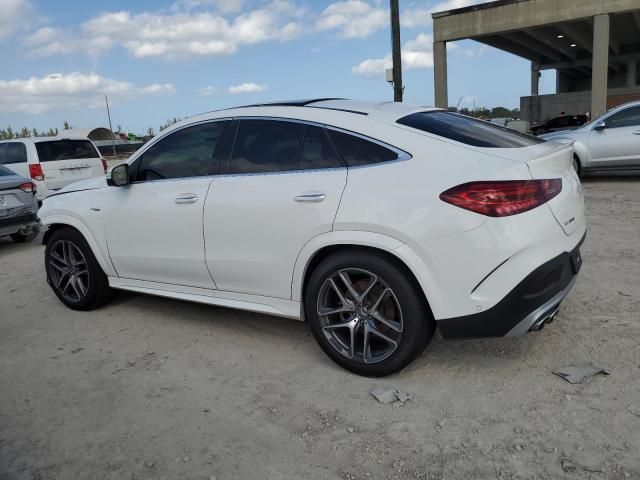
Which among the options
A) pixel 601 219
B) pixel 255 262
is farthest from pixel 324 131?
pixel 601 219

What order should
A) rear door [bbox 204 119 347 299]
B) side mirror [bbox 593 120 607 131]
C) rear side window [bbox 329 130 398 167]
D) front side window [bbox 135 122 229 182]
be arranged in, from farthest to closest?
side mirror [bbox 593 120 607 131] < front side window [bbox 135 122 229 182] < rear door [bbox 204 119 347 299] < rear side window [bbox 329 130 398 167]

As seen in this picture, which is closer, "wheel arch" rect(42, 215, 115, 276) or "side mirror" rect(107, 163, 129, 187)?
"side mirror" rect(107, 163, 129, 187)

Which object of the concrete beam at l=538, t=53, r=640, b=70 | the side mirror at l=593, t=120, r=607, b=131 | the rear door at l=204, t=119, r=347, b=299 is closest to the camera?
the rear door at l=204, t=119, r=347, b=299

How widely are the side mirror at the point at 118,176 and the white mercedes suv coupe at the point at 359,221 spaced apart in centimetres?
1

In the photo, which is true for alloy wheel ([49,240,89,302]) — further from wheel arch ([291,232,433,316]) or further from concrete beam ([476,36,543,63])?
concrete beam ([476,36,543,63])

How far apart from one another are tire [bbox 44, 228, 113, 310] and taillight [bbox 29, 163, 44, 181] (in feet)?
20.3

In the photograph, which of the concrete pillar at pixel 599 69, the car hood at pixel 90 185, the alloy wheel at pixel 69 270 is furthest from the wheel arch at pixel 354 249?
the concrete pillar at pixel 599 69

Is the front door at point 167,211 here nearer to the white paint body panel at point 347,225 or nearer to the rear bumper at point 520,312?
the white paint body panel at point 347,225

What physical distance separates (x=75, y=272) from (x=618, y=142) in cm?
942

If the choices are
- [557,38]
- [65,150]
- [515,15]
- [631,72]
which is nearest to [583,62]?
[631,72]

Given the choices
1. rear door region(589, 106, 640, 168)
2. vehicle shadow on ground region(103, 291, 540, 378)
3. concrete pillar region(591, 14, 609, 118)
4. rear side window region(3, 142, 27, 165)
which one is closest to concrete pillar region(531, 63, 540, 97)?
concrete pillar region(591, 14, 609, 118)

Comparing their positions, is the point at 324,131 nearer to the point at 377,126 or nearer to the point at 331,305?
the point at 377,126

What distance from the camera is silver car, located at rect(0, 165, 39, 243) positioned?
314 inches

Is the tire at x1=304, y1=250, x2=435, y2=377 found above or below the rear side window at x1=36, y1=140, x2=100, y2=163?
below
